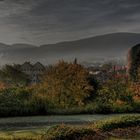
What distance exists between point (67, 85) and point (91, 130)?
1850 cm

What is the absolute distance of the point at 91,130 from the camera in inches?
757

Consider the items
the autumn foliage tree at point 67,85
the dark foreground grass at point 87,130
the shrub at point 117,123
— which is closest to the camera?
the dark foreground grass at point 87,130

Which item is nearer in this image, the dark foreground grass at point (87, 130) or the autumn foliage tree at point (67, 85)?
the dark foreground grass at point (87, 130)

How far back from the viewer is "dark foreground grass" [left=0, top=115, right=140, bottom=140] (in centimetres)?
1762

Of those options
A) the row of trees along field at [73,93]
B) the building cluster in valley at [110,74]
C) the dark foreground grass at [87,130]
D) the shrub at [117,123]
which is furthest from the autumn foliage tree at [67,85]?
the dark foreground grass at [87,130]

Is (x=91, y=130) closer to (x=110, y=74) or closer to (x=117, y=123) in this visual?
(x=117, y=123)

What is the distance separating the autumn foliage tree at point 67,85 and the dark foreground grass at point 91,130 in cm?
1419

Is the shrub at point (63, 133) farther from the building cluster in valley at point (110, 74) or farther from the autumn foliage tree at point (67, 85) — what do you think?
the building cluster in valley at point (110, 74)

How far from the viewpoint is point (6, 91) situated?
124 feet

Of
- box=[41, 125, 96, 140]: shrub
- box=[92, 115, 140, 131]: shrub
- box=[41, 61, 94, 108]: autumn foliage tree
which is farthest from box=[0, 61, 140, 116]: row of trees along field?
box=[41, 125, 96, 140]: shrub

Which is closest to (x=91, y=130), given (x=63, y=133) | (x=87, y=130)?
(x=87, y=130)

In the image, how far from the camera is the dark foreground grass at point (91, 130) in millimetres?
17625

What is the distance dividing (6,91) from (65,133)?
814 inches

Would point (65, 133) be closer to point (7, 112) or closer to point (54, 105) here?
point (7, 112)
